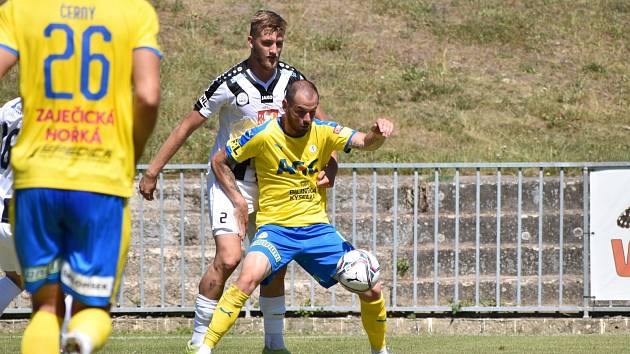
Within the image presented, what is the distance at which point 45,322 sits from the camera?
16.0 feet

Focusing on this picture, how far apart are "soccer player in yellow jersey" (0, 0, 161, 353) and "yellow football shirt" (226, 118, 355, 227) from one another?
9.21 ft

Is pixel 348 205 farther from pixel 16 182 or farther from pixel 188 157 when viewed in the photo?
pixel 16 182

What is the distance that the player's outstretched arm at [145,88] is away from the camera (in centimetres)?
477

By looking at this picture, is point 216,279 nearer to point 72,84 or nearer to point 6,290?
point 6,290

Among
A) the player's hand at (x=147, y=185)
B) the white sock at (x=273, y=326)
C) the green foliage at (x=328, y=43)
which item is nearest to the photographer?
the player's hand at (x=147, y=185)

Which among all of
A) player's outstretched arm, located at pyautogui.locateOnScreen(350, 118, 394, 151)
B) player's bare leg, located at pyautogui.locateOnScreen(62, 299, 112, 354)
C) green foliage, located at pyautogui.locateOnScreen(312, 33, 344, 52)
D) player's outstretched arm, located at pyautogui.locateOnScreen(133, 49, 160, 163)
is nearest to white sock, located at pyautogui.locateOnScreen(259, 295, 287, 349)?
player's outstretched arm, located at pyautogui.locateOnScreen(350, 118, 394, 151)

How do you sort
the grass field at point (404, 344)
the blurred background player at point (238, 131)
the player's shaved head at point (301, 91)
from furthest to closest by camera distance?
the grass field at point (404, 344) < the blurred background player at point (238, 131) < the player's shaved head at point (301, 91)

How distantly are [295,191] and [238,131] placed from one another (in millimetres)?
726

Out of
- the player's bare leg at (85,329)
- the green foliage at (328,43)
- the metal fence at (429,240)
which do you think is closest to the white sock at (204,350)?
the player's bare leg at (85,329)

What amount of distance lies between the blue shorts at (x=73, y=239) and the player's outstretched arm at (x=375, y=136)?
2.71m

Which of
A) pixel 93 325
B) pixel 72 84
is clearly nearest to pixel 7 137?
pixel 72 84

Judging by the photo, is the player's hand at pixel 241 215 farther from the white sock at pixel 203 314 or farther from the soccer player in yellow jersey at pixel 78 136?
the soccer player in yellow jersey at pixel 78 136

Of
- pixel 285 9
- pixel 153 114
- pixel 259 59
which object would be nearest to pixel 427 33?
pixel 285 9

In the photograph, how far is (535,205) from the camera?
12656mm
